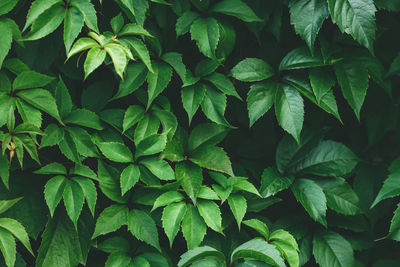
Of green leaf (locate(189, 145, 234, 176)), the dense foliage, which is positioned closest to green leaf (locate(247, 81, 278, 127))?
the dense foliage

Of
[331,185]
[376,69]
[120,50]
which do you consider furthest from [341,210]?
[120,50]

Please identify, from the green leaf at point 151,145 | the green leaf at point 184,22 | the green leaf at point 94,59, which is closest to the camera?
the green leaf at point 94,59

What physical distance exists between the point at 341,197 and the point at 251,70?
0.66m

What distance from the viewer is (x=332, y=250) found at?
1912 millimetres

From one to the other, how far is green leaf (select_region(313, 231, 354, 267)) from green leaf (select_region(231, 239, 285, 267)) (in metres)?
0.43

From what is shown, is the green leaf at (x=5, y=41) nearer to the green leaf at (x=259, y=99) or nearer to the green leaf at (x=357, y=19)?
the green leaf at (x=259, y=99)

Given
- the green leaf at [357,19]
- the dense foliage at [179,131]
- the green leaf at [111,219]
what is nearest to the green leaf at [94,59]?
the dense foliage at [179,131]

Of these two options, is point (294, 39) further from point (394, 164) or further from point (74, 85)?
point (74, 85)

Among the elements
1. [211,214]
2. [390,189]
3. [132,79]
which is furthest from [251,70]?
[390,189]

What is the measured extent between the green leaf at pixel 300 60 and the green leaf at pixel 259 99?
0.30 ft

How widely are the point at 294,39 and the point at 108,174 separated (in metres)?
1.02

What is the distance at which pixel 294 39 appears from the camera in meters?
2.06

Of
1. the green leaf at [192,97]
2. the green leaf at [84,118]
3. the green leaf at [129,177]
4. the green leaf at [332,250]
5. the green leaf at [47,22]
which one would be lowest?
the green leaf at [332,250]

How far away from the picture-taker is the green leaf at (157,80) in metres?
1.71
